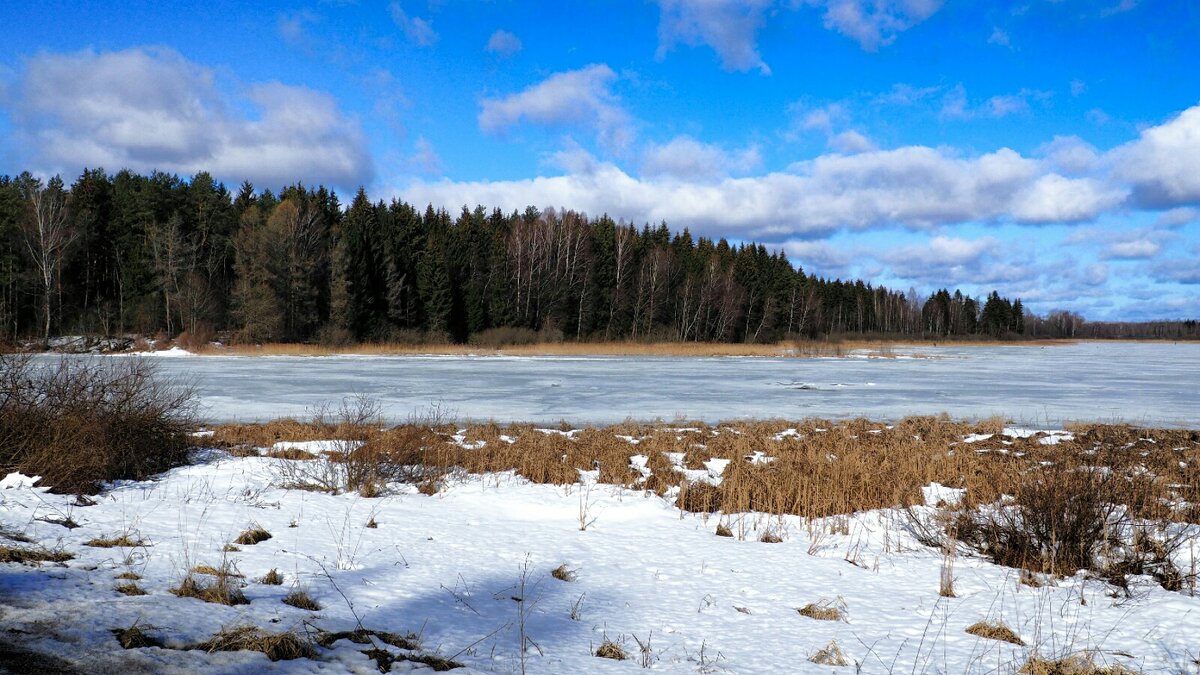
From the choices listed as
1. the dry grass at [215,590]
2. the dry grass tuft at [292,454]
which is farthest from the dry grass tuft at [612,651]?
the dry grass tuft at [292,454]

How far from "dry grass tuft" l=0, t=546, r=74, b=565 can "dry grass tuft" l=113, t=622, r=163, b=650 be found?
1.58m

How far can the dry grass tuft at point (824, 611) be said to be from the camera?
497 cm

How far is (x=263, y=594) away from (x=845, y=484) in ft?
22.5

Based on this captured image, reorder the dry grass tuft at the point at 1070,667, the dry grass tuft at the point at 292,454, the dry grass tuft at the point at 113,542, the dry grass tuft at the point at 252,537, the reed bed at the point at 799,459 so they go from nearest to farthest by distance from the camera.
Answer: the dry grass tuft at the point at 1070,667, the dry grass tuft at the point at 113,542, the dry grass tuft at the point at 252,537, the reed bed at the point at 799,459, the dry grass tuft at the point at 292,454

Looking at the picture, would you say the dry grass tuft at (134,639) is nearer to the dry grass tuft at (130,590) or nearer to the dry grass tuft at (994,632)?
the dry grass tuft at (130,590)

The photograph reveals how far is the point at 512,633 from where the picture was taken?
4.34m

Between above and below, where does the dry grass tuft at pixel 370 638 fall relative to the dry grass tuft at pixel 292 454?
above

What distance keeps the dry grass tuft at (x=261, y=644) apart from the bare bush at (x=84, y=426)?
16.7ft

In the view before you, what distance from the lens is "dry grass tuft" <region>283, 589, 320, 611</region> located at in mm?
4343

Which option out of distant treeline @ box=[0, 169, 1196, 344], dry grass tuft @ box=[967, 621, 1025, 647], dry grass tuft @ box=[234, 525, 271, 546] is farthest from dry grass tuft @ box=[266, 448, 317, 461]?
distant treeline @ box=[0, 169, 1196, 344]

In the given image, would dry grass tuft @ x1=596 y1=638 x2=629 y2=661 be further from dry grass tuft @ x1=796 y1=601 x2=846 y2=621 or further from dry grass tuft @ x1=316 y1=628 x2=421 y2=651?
dry grass tuft @ x1=796 y1=601 x2=846 y2=621

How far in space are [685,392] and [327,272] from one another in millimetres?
38453

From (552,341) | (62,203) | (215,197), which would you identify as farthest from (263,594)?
(215,197)

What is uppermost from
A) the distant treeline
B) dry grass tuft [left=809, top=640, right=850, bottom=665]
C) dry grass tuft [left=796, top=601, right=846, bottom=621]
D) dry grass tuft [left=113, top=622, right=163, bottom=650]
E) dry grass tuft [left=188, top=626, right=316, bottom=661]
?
the distant treeline
